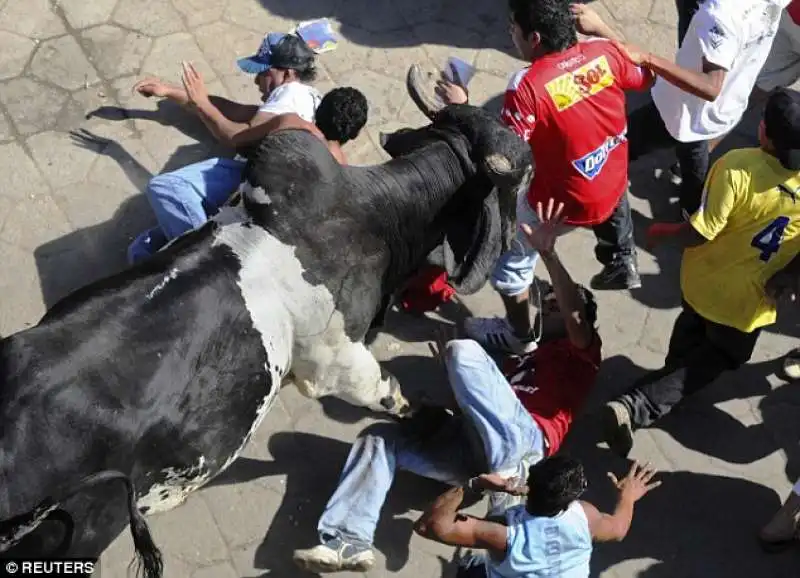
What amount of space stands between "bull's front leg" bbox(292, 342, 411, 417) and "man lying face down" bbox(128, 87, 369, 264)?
2.74 feet

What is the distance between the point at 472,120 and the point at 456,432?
139 cm

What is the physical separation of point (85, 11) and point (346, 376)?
10.9 ft

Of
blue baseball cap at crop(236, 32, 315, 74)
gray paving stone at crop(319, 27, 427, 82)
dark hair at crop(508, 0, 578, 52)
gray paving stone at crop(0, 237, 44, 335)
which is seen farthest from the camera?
gray paving stone at crop(319, 27, 427, 82)

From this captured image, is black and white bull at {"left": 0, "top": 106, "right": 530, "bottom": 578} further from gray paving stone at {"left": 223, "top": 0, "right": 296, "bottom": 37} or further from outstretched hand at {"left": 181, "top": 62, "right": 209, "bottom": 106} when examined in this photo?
gray paving stone at {"left": 223, "top": 0, "right": 296, "bottom": 37}

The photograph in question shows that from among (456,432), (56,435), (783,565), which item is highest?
(56,435)

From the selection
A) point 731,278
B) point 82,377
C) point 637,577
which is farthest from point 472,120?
point 637,577

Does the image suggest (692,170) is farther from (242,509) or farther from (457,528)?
(242,509)

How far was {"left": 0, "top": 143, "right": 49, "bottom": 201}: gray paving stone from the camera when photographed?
579cm

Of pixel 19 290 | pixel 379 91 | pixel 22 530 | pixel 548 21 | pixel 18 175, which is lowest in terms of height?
pixel 19 290

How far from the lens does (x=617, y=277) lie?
5.82m

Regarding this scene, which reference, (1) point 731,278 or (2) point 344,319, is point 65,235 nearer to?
(2) point 344,319

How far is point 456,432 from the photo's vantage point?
488 centimetres

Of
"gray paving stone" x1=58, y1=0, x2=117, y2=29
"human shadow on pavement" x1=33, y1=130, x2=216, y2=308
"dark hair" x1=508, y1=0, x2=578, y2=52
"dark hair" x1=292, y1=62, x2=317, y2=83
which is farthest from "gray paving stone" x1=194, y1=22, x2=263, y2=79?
"dark hair" x1=508, y1=0, x2=578, y2=52

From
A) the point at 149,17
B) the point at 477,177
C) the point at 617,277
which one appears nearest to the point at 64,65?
the point at 149,17
